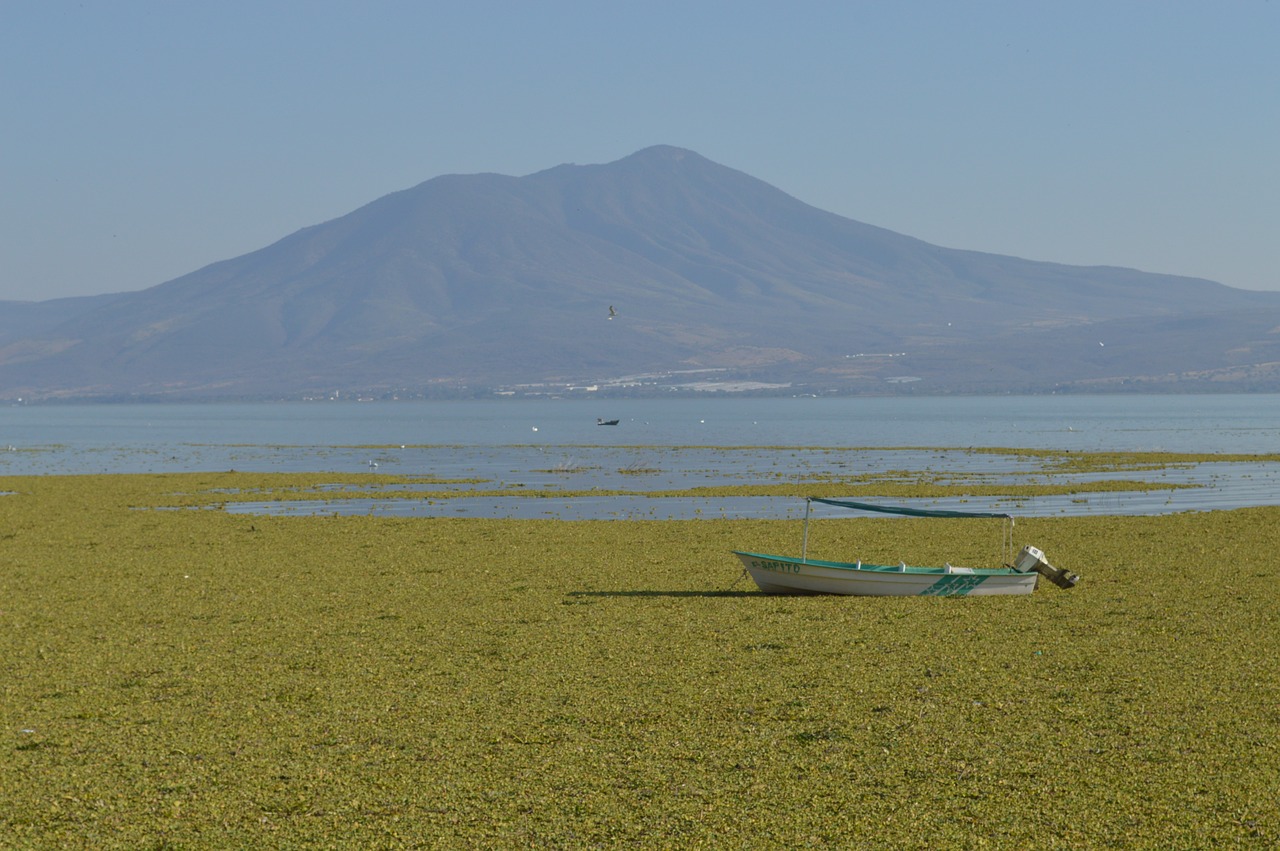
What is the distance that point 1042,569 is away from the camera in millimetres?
26094

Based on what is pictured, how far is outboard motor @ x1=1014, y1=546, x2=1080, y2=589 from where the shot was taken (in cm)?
2576

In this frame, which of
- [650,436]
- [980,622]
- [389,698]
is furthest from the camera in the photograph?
[650,436]

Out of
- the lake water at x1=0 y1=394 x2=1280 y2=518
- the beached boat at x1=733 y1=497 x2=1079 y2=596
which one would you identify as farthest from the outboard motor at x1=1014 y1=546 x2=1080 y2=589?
the lake water at x1=0 y1=394 x2=1280 y2=518

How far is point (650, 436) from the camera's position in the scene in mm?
124062

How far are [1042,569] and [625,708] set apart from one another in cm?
1211

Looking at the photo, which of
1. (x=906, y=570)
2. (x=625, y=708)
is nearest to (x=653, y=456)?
(x=906, y=570)

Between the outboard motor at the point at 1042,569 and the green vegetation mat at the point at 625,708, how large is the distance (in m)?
0.37

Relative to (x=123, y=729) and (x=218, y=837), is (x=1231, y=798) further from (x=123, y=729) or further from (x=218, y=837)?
(x=123, y=729)

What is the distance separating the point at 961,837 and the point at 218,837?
6514 millimetres

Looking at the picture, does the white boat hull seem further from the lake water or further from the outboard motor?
the lake water

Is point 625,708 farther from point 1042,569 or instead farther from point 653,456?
point 653,456

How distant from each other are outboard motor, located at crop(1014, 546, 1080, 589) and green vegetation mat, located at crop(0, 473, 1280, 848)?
1.22ft

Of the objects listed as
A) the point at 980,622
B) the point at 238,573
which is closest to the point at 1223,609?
the point at 980,622

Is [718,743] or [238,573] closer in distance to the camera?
[718,743]
